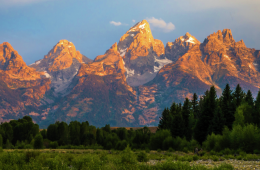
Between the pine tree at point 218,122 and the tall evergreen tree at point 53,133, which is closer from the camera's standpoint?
the pine tree at point 218,122

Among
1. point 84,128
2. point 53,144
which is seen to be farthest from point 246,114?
point 84,128

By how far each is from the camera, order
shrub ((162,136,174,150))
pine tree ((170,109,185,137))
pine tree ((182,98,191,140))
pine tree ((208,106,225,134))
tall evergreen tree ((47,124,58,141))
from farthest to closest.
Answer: tall evergreen tree ((47,124,58,141))
pine tree ((182,98,191,140))
pine tree ((170,109,185,137))
shrub ((162,136,174,150))
pine tree ((208,106,225,134))

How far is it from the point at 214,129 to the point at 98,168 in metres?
→ 53.3

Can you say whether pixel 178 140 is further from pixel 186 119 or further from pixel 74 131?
pixel 74 131

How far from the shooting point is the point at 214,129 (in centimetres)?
7444

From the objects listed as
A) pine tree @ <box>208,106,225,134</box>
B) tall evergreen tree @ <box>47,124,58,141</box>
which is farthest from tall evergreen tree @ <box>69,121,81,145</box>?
pine tree @ <box>208,106,225,134</box>

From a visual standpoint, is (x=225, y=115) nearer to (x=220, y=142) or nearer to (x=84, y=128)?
(x=220, y=142)

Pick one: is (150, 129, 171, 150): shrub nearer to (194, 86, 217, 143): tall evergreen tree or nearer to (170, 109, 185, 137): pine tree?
(194, 86, 217, 143): tall evergreen tree

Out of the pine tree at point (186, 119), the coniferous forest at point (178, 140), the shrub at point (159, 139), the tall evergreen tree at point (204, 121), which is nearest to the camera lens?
the coniferous forest at point (178, 140)

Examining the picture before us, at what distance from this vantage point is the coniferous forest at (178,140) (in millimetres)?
32531

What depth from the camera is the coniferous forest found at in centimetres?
3253

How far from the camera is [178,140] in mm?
77812

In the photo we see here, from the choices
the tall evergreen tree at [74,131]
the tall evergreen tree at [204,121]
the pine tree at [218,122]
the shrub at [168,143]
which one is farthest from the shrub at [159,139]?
the tall evergreen tree at [74,131]

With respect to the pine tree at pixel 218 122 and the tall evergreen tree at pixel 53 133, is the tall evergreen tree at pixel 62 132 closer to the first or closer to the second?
the tall evergreen tree at pixel 53 133
